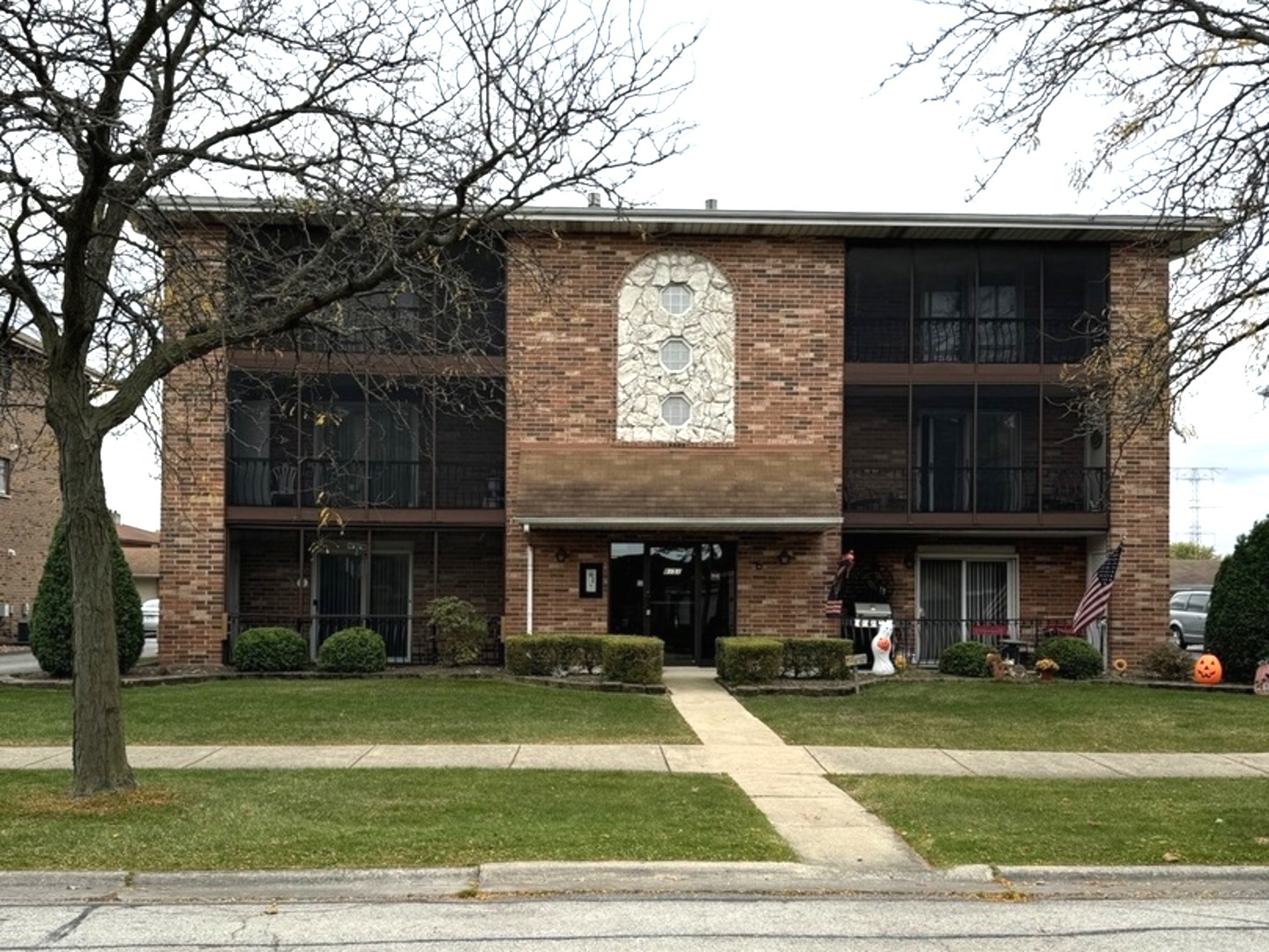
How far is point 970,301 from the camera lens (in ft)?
74.0

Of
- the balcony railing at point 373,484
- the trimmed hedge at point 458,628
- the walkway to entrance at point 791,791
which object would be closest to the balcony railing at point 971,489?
the walkway to entrance at point 791,791

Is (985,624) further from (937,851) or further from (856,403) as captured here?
(937,851)

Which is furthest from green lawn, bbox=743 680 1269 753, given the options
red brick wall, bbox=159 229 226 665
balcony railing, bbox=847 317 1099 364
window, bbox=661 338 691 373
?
red brick wall, bbox=159 229 226 665

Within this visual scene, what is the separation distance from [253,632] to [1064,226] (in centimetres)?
1450

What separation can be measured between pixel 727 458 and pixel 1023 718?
6.85 m

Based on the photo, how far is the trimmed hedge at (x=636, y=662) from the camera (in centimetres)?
1817

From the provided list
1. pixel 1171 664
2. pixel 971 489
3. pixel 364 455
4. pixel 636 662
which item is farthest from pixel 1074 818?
pixel 364 455

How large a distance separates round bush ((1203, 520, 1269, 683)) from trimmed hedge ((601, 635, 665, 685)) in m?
8.67

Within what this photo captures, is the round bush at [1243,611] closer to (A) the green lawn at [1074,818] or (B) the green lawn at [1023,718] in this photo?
(B) the green lawn at [1023,718]

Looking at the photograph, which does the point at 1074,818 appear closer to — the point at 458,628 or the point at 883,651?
the point at 883,651

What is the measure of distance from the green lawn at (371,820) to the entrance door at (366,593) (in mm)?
11273

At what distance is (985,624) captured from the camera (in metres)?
22.2

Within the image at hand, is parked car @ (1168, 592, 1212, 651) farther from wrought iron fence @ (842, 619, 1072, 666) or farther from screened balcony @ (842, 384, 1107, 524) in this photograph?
screened balcony @ (842, 384, 1107, 524)

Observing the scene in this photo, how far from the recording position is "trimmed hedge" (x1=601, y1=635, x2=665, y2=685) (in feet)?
59.6
